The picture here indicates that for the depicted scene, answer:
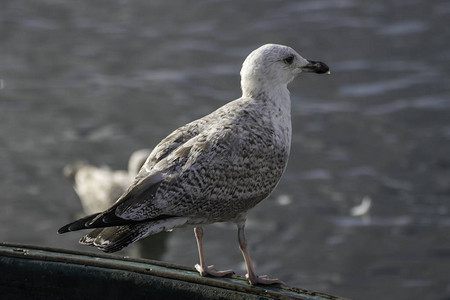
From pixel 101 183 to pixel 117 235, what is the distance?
24.0 feet

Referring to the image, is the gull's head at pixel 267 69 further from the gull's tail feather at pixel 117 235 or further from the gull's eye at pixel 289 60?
the gull's tail feather at pixel 117 235

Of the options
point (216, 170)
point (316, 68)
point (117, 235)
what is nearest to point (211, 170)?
point (216, 170)

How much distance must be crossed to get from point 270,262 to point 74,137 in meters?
4.22

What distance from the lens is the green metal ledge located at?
5.36 meters

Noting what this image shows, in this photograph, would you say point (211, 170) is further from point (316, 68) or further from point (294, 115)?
point (294, 115)

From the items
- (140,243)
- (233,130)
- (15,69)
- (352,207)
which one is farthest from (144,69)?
(233,130)

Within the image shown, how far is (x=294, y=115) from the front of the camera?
48.2ft

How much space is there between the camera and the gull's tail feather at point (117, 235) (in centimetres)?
574

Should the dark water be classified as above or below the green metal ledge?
below

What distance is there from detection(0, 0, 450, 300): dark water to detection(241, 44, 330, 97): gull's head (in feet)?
17.0

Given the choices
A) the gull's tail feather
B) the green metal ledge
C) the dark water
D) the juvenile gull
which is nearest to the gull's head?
the juvenile gull

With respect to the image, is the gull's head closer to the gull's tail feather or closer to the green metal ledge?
the gull's tail feather

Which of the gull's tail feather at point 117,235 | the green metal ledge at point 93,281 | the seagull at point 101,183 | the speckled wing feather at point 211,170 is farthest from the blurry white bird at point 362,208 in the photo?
the green metal ledge at point 93,281

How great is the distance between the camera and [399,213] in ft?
41.9
